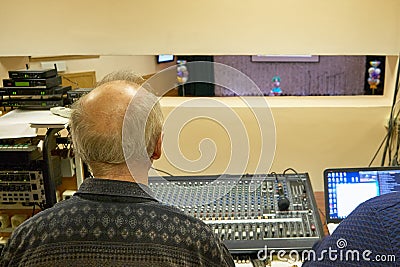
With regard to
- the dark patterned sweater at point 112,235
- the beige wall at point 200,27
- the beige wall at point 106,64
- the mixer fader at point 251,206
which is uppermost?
the beige wall at point 200,27

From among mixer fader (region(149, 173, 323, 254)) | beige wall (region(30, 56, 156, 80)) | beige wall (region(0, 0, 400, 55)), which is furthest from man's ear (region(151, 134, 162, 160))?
beige wall (region(30, 56, 156, 80))

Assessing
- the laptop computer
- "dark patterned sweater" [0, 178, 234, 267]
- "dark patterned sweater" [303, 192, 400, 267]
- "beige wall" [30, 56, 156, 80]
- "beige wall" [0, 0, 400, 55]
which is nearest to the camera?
"dark patterned sweater" [303, 192, 400, 267]

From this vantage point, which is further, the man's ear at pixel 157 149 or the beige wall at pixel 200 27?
the beige wall at pixel 200 27

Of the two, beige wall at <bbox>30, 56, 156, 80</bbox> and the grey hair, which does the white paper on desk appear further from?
beige wall at <bbox>30, 56, 156, 80</bbox>

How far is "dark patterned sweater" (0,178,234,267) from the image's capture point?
983 millimetres

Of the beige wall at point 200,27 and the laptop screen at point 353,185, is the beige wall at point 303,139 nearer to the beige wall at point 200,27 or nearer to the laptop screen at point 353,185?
the beige wall at point 200,27

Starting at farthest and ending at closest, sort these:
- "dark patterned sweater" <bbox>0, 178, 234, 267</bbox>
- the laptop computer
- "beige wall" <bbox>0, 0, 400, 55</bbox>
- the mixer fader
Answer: "beige wall" <bbox>0, 0, 400, 55</bbox> < the laptop computer < the mixer fader < "dark patterned sweater" <bbox>0, 178, 234, 267</bbox>

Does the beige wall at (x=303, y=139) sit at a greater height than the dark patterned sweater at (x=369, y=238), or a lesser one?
lesser

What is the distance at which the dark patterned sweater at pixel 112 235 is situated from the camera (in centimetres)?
98

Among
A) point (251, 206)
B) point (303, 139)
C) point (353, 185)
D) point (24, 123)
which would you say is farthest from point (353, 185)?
point (24, 123)

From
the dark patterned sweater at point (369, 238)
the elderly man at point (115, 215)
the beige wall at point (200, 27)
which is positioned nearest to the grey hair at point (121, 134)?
the elderly man at point (115, 215)

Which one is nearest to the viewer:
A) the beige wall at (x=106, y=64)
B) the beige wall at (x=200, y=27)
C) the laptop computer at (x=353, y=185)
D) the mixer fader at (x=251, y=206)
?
the mixer fader at (x=251, y=206)

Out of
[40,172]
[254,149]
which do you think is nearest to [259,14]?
[254,149]

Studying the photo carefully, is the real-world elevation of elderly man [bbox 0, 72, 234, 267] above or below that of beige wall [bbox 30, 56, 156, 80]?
below
